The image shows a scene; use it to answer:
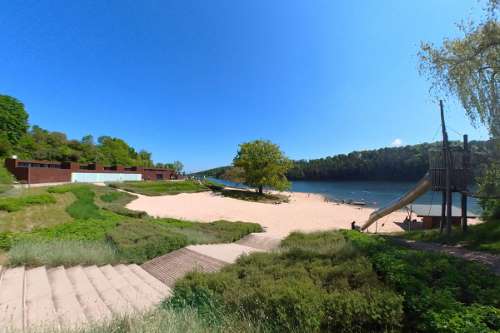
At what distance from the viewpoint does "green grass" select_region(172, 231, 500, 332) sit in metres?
3.10

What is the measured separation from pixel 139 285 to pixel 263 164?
3806 cm

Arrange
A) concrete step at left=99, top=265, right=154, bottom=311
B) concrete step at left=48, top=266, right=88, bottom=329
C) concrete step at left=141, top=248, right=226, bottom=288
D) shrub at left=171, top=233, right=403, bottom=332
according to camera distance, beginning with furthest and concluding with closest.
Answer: concrete step at left=141, top=248, right=226, bottom=288 → concrete step at left=99, top=265, right=154, bottom=311 → concrete step at left=48, top=266, right=88, bottom=329 → shrub at left=171, top=233, right=403, bottom=332

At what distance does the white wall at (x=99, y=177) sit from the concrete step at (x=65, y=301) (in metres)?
36.6

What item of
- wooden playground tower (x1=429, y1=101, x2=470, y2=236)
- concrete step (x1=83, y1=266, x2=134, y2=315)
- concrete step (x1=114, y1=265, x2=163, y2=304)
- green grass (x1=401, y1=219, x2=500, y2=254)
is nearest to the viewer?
concrete step (x1=83, y1=266, x2=134, y2=315)

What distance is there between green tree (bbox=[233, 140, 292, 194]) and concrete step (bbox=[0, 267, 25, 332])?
36.6 m

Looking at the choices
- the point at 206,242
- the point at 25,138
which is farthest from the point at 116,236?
the point at 25,138

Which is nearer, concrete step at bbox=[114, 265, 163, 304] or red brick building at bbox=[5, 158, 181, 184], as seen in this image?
concrete step at bbox=[114, 265, 163, 304]

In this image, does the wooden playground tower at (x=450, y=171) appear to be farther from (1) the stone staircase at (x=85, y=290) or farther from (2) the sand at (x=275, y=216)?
(1) the stone staircase at (x=85, y=290)

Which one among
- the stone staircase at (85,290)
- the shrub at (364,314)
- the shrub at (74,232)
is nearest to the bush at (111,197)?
the shrub at (74,232)

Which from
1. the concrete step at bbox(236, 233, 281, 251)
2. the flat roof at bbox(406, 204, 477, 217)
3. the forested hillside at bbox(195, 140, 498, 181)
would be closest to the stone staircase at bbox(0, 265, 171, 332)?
the concrete step at bbox(236, 233, 281, 251)

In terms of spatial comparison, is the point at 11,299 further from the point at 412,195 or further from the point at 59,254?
the point at 412,195

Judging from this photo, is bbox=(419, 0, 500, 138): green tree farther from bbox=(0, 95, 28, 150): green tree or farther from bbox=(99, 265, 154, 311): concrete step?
bbox=(0, 95, 28, 150): green tree

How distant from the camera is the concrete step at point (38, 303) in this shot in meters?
3.61

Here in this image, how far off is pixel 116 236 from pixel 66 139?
66.4m
